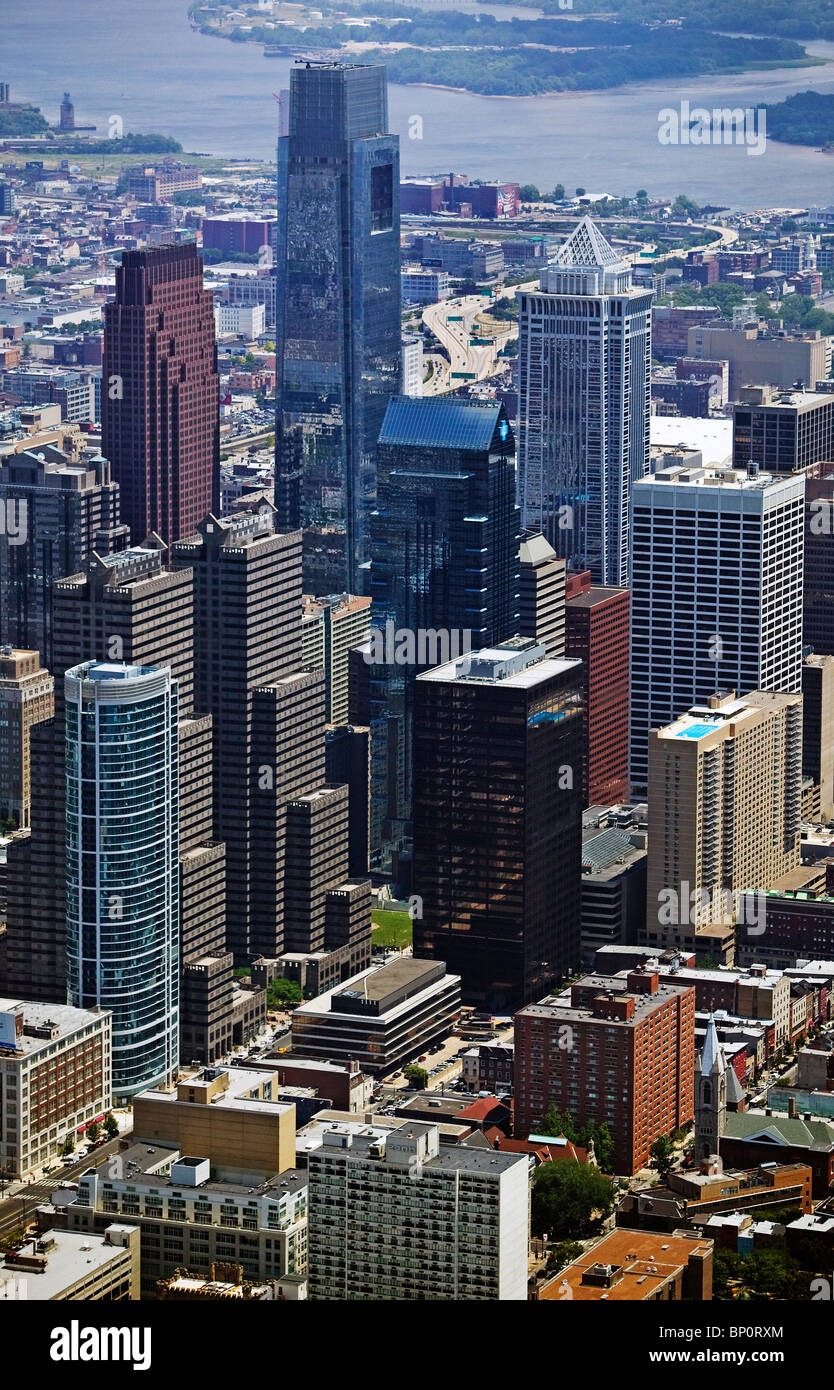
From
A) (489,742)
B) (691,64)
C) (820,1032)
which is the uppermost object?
(691,64)

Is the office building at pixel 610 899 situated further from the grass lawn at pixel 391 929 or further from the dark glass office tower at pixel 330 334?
the dark glass office tower at pixel 330 334

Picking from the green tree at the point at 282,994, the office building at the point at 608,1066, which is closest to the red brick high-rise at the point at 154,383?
the green tree at the point at 282,994

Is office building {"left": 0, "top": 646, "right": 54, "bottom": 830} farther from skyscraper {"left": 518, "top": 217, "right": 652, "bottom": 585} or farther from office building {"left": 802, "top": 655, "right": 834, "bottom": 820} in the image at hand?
office building {"left": 802, "top": 655, "right": 834, "bottom": 820}

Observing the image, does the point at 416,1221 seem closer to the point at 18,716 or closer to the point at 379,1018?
the point at 379,1018

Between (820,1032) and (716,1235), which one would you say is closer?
(716,1235)

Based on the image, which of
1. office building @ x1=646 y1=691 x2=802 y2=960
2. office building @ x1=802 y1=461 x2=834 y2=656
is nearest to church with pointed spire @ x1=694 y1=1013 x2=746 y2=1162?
office building @ x1=646 y1=691 x2=802 y2=960

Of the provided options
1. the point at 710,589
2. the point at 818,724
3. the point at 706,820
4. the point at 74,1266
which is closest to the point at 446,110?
the point at 818,724
